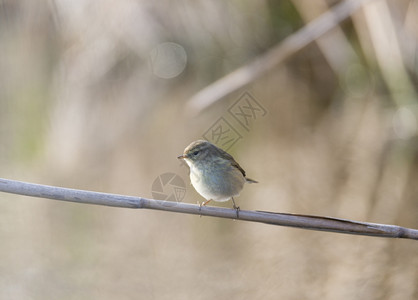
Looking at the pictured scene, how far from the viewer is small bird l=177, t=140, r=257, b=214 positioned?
1.64 metres

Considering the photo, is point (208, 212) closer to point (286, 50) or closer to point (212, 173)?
point (212, 173)

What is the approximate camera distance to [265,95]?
246 centimetres

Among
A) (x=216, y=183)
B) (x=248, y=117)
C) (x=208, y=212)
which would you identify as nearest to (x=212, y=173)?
(x=216, y=183)

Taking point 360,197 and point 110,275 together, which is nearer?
Result: point 360,197

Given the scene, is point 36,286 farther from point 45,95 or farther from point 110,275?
point 45,95

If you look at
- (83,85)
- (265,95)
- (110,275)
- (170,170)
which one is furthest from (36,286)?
(265,95)

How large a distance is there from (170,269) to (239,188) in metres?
1.52

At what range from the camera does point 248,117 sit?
2537 mm

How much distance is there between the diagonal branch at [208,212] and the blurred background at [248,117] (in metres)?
0.88

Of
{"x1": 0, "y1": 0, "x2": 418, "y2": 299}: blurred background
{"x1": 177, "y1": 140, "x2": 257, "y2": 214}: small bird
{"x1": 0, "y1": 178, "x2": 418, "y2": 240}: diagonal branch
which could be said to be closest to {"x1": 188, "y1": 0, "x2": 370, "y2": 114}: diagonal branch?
{"x1": 0, "y1": 0, "x2": 418, "y2": 299}: blurred background

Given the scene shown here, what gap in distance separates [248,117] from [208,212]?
1439mm

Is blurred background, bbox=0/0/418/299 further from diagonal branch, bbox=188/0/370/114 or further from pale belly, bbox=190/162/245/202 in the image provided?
pale belly, bbox=190/162/245/202

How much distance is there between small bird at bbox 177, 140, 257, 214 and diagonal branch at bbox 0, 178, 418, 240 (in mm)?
483

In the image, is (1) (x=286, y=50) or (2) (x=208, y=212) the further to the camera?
(1) (x=286, y=50)
